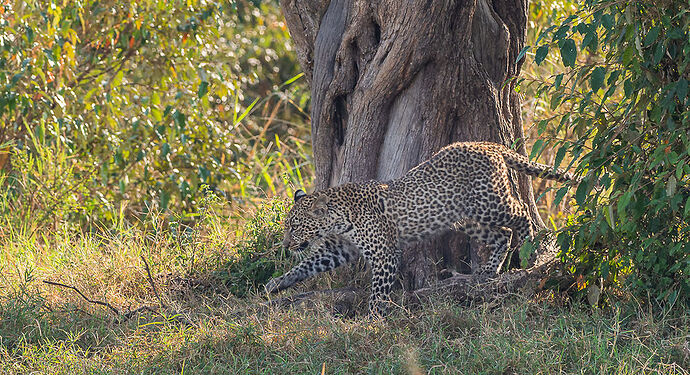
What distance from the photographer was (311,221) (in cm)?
628

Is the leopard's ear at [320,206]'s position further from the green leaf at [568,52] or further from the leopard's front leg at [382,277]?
the green leaf at [568,52]

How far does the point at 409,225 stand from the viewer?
247 inches

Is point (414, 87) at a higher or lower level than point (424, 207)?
higher

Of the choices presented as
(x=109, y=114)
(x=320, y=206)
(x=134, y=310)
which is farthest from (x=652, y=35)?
(x=109, y=114)

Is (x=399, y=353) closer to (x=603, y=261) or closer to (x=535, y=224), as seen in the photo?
(x=603, y=261)

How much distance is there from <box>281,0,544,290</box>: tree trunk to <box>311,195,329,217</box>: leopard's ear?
66cm

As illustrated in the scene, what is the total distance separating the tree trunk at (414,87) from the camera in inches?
252

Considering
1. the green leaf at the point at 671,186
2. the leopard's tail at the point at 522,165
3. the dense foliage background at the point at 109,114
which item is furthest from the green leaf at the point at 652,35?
the dense foliage background at the point at 109,114

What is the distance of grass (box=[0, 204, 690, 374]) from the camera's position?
15.2 feet

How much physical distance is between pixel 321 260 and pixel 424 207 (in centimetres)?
83

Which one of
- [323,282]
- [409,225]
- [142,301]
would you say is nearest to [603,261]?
[409,225]

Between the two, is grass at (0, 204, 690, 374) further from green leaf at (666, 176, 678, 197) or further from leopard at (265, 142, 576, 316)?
green leaf at (666, 176, 678, 197)

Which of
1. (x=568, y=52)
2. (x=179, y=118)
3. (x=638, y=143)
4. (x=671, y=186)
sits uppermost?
(x=568, y=52)

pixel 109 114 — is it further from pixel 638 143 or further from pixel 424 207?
pixel 638 143
